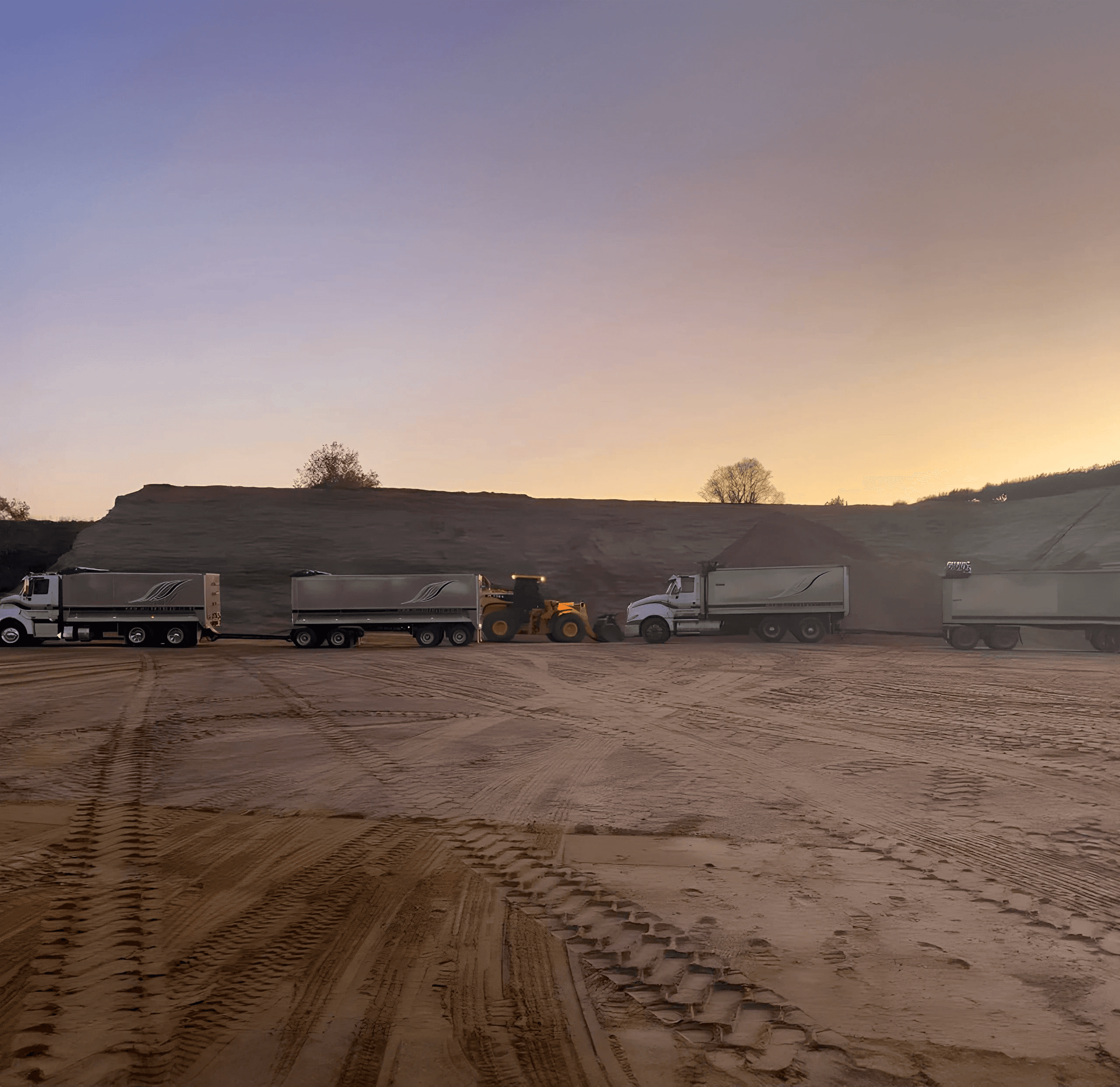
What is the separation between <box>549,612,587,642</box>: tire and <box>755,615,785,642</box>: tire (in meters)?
7.93

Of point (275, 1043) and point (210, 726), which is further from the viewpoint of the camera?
point (210, 726)

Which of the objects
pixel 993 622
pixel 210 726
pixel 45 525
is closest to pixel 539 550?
pixel 993 622

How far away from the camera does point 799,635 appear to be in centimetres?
3756

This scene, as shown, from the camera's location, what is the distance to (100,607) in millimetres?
37219

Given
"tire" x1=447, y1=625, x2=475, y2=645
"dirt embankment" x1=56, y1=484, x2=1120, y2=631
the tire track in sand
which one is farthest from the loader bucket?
the tire track in sand

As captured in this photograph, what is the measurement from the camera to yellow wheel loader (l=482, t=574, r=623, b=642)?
122 feet

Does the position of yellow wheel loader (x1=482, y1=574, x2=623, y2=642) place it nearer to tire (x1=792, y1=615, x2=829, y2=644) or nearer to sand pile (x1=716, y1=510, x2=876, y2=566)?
tire (x1=792, y1=615, x2=829, y2=644)

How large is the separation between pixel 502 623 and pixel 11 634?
20665mm

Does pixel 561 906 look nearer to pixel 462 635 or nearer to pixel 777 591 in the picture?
pixel 462 635

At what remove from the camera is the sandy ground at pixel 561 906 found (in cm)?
404

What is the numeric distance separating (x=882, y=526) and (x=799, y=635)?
32934 millimetres

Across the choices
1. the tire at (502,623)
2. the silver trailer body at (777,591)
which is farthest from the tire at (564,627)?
the silver trailer body at (777,591)

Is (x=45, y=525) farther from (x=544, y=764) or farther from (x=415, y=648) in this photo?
(x=544, y=764)

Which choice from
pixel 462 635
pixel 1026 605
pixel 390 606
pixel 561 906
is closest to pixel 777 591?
pixel 1026 605
